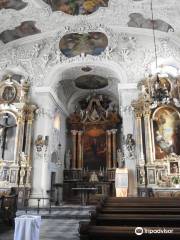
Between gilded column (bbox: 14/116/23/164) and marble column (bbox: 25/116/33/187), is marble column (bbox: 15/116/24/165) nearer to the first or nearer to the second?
gilded column (bbox: 14/116/23/164)

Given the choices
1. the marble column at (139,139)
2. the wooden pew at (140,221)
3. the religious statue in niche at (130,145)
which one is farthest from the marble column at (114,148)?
the wooden pew at (140,221)

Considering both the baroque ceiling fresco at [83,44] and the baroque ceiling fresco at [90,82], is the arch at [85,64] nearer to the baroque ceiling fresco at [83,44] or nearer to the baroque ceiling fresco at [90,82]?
the baroque ceiling fresco at [83,44]

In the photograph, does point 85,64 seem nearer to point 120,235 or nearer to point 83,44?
point 83,44

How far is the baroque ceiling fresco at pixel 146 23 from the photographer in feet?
43.1

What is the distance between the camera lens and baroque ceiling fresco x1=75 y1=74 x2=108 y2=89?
1802cm

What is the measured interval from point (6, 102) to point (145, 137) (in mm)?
7839

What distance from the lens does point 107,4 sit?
12.6m

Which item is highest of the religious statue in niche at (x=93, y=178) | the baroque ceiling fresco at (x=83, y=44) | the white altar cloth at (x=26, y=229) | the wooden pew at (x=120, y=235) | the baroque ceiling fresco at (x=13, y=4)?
the baroque ceiling fresco at (x=13, y=4)

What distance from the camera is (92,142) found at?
19.2 metres

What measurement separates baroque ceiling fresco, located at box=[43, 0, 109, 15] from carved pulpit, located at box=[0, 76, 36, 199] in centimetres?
446

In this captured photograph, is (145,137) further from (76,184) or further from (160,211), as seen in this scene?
(160,211)

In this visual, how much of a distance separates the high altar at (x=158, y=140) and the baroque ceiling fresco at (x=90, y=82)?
4.91m
